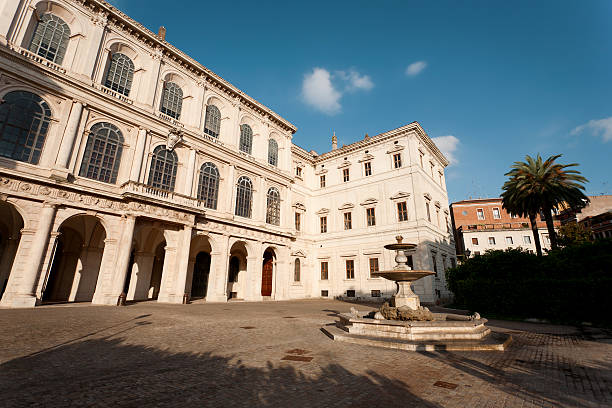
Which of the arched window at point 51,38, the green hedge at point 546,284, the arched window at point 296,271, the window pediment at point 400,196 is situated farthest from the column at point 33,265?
the window pediment at point 400,196

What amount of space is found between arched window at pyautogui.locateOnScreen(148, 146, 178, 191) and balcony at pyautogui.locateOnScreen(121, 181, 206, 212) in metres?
1.14

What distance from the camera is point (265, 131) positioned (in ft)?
93.5

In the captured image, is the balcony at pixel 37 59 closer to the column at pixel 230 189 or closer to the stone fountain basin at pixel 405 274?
the column at pixel 230 189

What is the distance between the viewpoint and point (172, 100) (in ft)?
72.4

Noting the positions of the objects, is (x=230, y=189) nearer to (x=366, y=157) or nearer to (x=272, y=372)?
(x=366, y=157)

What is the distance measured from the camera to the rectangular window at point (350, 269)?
27.5 meters

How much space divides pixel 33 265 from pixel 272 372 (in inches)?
601

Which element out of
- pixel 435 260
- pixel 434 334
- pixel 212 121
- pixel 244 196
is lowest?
pixel 434 334

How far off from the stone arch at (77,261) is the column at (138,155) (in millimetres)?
3778

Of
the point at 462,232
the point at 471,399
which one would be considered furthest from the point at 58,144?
the point at 462,232

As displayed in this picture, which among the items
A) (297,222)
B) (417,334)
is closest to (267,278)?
(297,222)

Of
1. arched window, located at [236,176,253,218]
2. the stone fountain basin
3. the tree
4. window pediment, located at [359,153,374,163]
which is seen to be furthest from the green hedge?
the tree

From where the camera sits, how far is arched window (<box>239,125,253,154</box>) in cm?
2660

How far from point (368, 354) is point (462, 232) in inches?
1810
